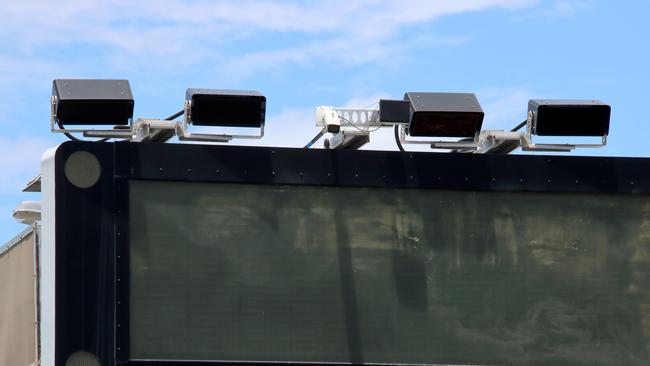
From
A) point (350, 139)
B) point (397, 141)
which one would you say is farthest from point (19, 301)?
point (397, 141)

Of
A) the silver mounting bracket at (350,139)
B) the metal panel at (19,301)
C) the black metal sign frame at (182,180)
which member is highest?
the silver mounting bracket at (350,139)

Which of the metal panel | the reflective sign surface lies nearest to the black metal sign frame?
the reflective sign surface

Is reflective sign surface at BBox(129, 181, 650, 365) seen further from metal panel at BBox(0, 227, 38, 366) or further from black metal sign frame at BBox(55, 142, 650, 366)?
metal panel at BBox(0, 227, 38, 366)

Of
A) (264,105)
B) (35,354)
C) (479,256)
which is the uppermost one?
(264,105)

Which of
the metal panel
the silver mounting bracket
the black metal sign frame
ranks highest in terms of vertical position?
the silver mounting bracket

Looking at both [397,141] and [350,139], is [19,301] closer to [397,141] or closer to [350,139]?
[350,139]

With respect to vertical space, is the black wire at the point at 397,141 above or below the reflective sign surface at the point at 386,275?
above

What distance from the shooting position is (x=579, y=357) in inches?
411

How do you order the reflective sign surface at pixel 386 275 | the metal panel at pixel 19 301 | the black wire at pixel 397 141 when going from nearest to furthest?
the reflective sign surface at pixel 386 275, the black wire at pixel 397 141, the metal panel at pixel 19 301

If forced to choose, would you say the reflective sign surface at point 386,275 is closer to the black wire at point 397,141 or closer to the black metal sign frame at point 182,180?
the black metal sign frame at point 182,180

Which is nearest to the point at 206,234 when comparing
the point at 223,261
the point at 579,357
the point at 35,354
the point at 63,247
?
the point at 223,261

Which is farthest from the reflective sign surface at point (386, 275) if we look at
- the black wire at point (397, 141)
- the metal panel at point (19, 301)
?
the metal panel at point (19, 301)

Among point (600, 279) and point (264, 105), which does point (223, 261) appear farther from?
point (600, 279)

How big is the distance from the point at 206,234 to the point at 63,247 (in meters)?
0.83
